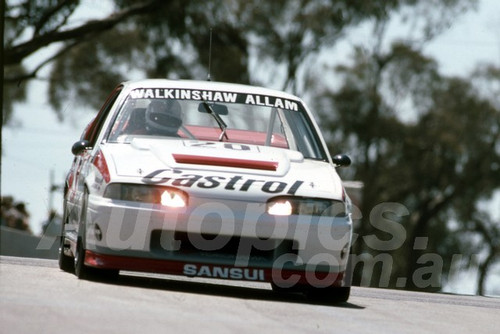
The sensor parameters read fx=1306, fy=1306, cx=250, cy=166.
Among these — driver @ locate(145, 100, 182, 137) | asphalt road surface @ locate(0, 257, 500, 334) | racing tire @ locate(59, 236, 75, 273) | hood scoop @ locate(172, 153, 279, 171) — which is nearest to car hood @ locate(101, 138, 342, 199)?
hood scoop @ locate(172, 153, 279, 171)

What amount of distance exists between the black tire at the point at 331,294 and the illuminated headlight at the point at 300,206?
0.61m

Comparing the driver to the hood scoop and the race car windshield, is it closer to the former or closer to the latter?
the race car windshield

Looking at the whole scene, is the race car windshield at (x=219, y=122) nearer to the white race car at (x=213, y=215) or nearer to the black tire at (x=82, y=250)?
the white race car at (x=213, y=215)

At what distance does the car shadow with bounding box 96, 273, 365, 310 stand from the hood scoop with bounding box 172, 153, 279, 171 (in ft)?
2.75

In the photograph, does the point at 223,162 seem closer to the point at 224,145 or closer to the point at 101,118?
the point at 224,145

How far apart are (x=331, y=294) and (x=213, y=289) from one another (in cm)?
86

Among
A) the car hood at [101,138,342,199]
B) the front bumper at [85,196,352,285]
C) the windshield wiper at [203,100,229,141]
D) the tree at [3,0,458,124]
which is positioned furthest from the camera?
the tree at [3,0,458,124]

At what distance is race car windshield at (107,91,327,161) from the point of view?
9258 millimetres

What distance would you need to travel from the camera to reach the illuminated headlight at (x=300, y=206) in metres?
8.29

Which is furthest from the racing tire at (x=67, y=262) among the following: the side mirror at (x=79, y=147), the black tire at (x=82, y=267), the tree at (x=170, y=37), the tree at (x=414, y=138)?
the tree at (x=414, y=138)

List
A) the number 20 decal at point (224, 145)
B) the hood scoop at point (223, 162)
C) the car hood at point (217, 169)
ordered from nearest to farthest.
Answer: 1. the car hood at point (217, 169)
2. the hood scoop at point (223, 162)
3. the number 20 decal at point (224, 145)

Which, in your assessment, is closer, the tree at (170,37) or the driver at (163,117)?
the driver at (163,117)

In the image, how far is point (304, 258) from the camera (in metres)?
8.33

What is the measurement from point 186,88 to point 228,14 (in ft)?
77.3
